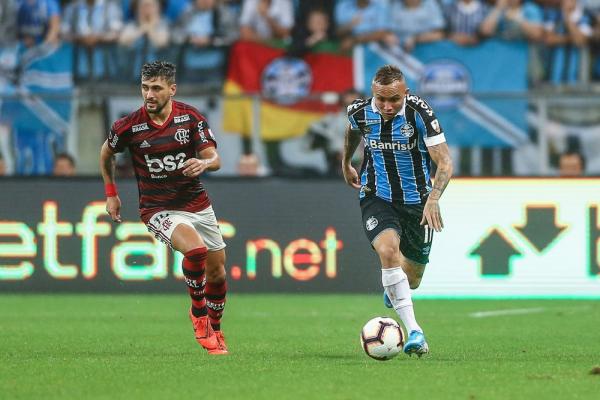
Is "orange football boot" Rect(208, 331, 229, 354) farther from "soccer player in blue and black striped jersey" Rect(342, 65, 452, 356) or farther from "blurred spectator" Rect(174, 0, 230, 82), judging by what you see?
"blurred spectator" Rect(174, 0, 230, 82)

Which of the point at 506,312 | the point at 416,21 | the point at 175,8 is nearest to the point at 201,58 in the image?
the point at 175,8

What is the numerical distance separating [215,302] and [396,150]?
5.82 feet

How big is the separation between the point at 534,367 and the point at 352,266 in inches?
306

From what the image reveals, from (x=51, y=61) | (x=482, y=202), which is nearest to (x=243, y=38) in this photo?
(x=51, y=61)

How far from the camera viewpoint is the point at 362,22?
58.9 ft

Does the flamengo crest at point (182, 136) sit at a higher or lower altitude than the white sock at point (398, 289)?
higher

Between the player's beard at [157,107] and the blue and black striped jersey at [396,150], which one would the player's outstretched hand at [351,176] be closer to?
the blue and black striped jersey at [396,150]

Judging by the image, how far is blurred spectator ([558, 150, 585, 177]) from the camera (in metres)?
16.5

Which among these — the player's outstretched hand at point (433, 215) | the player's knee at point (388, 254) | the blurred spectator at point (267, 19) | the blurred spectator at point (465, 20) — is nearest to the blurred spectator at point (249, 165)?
the blurred spectator at point (267, 19)

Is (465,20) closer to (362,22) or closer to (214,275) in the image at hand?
(362,22)

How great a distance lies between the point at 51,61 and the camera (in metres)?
17.8

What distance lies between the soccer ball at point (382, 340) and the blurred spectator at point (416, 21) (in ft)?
28.9

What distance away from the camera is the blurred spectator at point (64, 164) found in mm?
16750

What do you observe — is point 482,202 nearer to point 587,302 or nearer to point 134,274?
point 587,302
